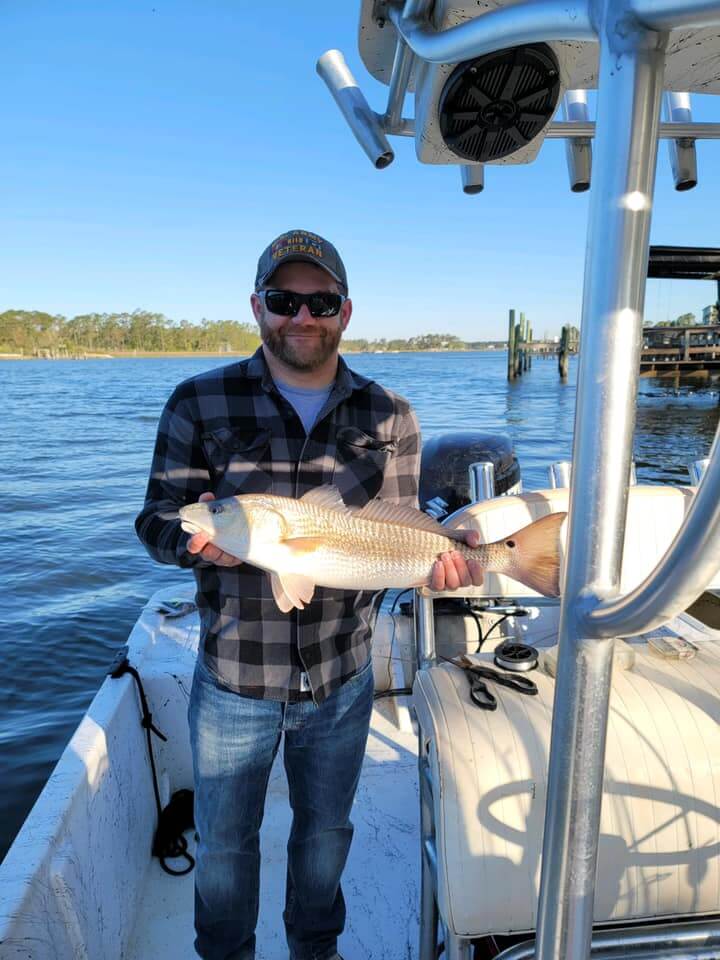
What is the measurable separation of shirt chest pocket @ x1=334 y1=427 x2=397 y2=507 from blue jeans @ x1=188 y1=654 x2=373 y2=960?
0.77m

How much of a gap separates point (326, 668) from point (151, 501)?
3.15ft

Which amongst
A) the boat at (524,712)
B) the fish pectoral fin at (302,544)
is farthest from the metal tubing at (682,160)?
the fish pectoral fin at (302,544)

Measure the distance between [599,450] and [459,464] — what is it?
193 inches

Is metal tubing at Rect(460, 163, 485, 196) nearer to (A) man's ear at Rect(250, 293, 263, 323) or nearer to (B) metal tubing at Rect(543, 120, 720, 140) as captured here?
(B) metal tubing at Rect(543, 120, 720, 140)

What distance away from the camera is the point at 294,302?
2.56 m

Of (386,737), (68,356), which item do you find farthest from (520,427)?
(68,356)

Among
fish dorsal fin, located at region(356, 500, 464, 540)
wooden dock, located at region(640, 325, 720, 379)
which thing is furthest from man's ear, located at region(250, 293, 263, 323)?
wooden dock, located at region(640, 325, 720, 379)

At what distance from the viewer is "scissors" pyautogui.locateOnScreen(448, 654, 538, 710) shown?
247 cm

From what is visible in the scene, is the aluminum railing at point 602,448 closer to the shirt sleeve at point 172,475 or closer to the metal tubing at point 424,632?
the shirt sleeve at point 172,475

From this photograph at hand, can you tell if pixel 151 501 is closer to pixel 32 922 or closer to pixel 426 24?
pixel 32 922

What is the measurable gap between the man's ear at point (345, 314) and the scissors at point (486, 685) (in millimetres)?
1525

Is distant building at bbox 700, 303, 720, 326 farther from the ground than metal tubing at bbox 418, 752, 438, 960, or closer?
farther from the ground

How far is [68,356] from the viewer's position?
152m

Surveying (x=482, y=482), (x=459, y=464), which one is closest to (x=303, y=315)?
(x=482, y=482)
